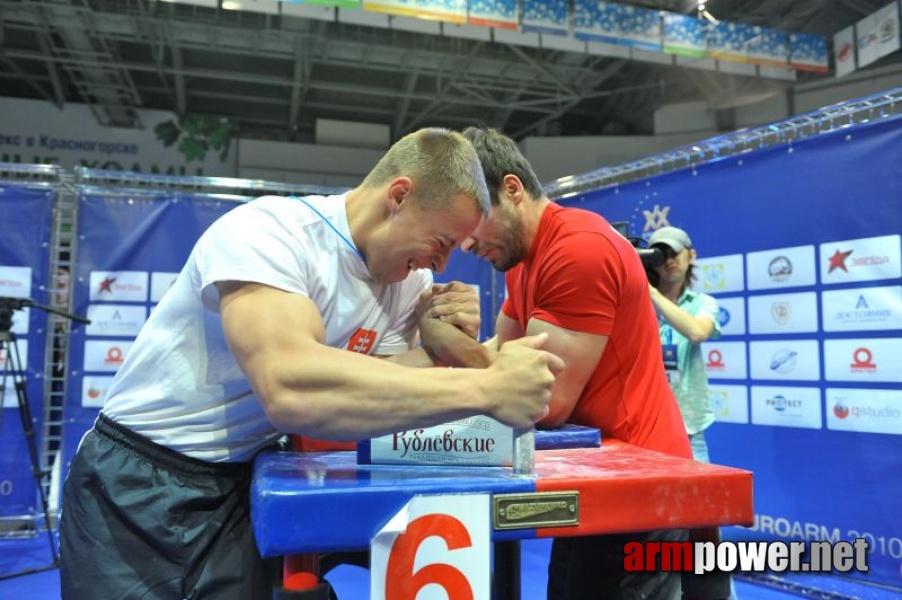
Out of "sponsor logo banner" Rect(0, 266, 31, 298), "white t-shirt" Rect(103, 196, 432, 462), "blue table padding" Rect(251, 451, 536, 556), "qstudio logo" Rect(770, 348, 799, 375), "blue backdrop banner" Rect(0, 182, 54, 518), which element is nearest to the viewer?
"blue table padding" Rect(251, 451, 536, 556)

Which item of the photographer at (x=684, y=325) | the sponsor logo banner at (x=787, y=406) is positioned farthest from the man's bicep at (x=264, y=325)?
the sponsor logo banner at (x=787, y=406)

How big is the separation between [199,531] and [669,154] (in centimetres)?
349

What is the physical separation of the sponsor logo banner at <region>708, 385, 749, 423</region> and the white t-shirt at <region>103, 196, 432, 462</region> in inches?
114

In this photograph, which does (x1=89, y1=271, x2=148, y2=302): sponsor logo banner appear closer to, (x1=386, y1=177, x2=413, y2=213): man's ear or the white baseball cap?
the white baseball cap

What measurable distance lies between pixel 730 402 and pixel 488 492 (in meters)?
3.26

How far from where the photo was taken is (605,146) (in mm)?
10305

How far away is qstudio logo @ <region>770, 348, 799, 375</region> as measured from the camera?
11.0 ft

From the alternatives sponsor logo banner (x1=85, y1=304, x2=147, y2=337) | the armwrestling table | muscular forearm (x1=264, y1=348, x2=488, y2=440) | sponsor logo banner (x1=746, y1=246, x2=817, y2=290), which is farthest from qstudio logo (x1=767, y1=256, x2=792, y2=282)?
sponsor logo banner (x1=85, y1=304, x2=147, y2=337)

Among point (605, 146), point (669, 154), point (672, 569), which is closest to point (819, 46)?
point (605, 146)

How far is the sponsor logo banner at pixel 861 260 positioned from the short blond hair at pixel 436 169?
2474 mm

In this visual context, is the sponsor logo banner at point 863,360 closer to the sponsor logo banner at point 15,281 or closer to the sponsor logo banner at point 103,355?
the sponsor logo banner at point 103,355

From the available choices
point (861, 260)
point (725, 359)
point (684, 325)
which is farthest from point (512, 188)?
point (725, 359)

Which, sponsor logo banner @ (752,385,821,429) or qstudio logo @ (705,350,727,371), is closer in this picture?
sponsor logo banner @ (752,385,821,429)

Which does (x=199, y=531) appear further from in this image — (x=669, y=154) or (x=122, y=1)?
(x=122, y=1)
